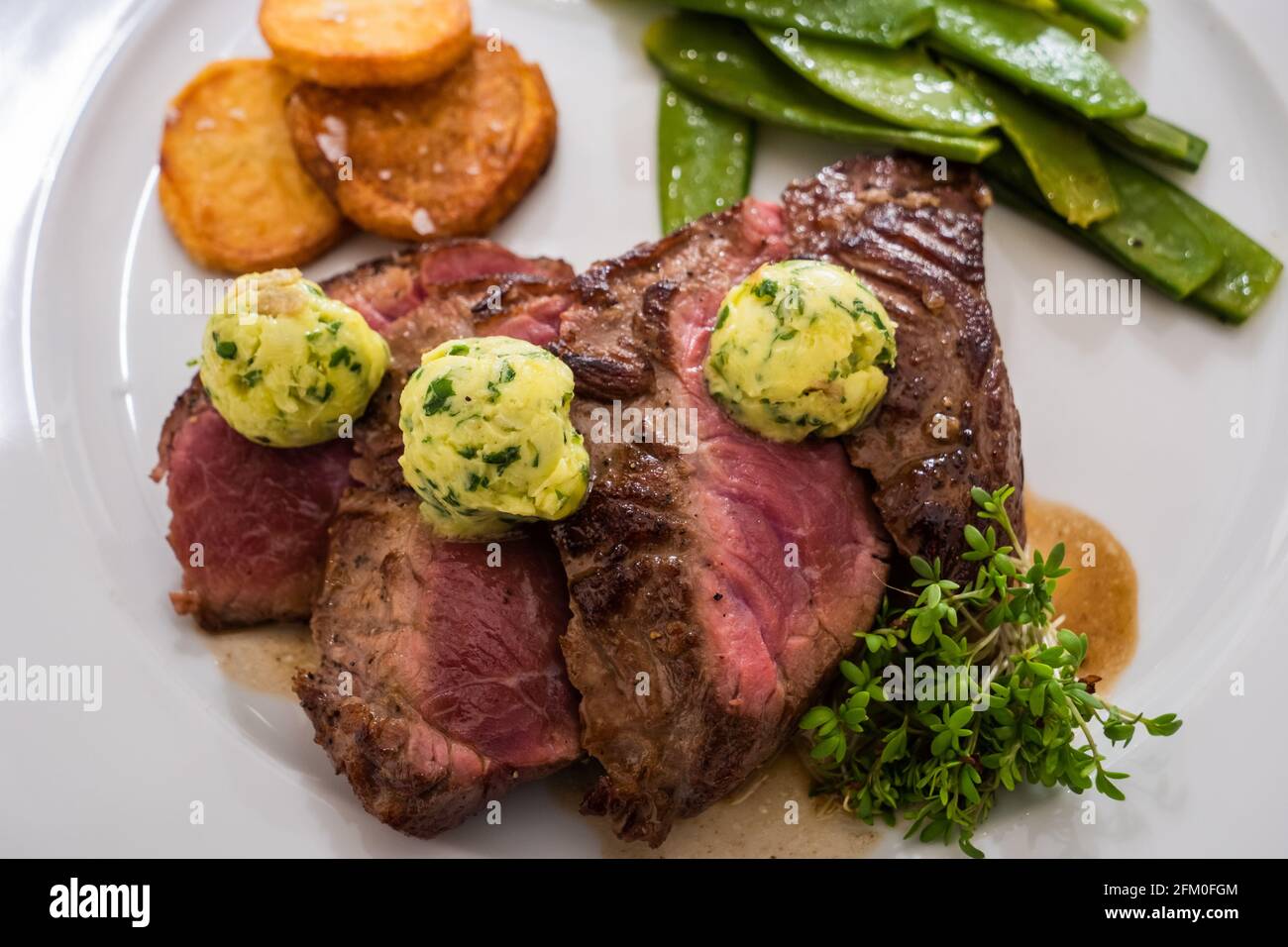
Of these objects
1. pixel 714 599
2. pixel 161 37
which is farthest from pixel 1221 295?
pixel 161 37

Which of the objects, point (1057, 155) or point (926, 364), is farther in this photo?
point (1057, 155)

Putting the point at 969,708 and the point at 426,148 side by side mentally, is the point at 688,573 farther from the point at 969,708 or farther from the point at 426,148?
the point at 426,148

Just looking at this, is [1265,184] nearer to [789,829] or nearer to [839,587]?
[839,587]

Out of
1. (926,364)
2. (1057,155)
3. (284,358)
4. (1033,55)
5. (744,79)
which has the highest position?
(1033,55)

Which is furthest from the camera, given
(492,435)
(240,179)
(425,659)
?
(240,179)

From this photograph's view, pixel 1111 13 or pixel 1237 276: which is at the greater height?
pixel 1111 13

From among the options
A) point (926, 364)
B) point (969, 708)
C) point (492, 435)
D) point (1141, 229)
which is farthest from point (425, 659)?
point (1141, 229)

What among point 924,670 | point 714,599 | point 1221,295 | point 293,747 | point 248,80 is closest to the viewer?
point 714,599

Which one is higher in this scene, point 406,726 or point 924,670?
point 924,670
